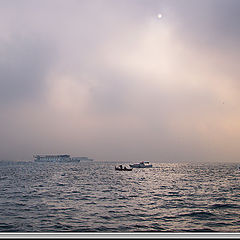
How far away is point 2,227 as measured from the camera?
11.7m

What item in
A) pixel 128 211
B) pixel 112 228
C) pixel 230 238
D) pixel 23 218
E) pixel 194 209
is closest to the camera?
pixel 230 238

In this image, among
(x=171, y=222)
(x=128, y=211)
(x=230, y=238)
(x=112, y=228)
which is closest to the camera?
(x=230, y=238)

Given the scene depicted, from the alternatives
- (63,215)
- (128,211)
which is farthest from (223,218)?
(63,215)

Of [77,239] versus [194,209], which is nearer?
[77,239]

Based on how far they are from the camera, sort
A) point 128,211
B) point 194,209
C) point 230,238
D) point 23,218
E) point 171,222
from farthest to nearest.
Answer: point 194,209 < point 128,211 < point 23,218 < point 171,222 < point 230,238

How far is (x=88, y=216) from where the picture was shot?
13812 millimetres

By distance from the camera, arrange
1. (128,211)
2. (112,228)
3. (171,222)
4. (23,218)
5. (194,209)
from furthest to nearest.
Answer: (194,209) < (128,211) < (23,218) < (171,222) < (112,228)

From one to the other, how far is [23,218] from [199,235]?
425 inches

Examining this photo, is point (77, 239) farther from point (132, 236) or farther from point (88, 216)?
point (88, 216)

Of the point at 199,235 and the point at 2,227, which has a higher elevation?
the point at 199,235

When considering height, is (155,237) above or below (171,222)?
above

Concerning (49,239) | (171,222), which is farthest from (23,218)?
(49,239)

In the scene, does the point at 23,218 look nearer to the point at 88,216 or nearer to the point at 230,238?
the point at 88,216

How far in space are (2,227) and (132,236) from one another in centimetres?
872
